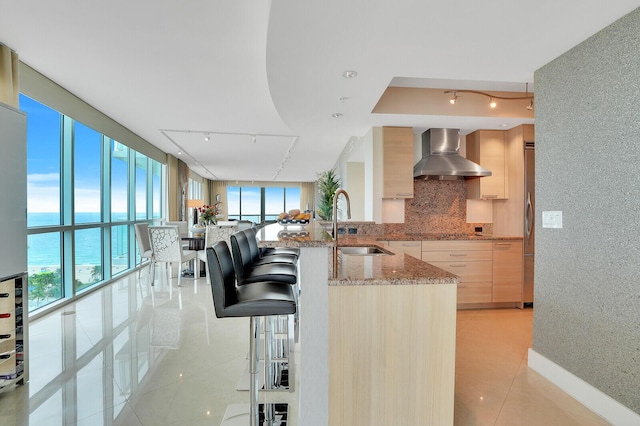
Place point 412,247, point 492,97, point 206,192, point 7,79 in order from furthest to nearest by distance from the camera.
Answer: point 206,192
point 412,247
point 492,97
point 7,79

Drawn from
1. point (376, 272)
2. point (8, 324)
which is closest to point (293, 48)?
point (376, 272)

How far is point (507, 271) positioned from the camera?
4.10 m

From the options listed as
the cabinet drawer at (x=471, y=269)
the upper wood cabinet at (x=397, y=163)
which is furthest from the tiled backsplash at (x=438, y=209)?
the cabinet drawer at (x=471, y=269)

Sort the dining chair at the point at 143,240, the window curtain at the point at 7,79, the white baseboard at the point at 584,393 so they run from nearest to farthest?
the white baseboard at the point at 584,393, the window curtain at the point at 7,79, the dining chair at the point at 143,240

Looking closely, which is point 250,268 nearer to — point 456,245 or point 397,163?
point 397,163

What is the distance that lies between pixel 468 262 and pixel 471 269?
94 mm

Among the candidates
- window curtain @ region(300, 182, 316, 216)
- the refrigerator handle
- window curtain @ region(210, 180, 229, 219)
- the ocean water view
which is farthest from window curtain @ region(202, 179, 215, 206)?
the refrigerator handle

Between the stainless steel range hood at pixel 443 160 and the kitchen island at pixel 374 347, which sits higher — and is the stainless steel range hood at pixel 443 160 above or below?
above

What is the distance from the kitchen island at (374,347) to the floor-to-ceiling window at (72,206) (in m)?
3.84

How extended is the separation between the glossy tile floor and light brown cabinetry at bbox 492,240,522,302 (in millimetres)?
295

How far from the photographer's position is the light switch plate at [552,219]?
2354 millimetres

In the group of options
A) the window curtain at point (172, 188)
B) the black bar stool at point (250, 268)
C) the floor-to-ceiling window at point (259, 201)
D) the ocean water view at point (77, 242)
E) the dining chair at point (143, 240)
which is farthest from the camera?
the floor-to-ceiling window at point (259, 201)

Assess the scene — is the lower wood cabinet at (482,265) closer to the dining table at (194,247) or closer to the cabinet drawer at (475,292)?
the cabinet drawer at (475,292)

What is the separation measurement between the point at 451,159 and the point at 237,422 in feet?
12.4
